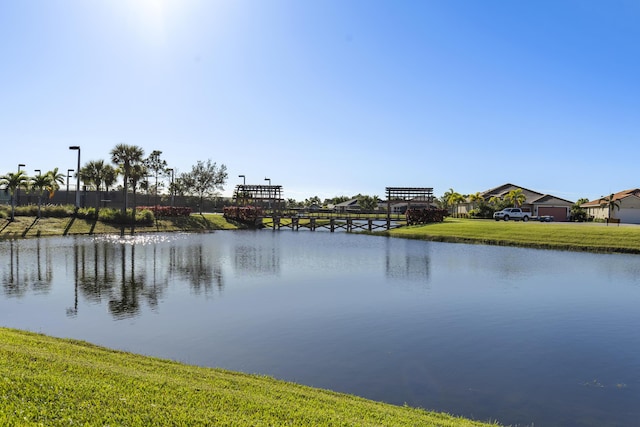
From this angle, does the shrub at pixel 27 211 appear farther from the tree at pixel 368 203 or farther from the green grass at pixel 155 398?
the tree at pixel 368 203

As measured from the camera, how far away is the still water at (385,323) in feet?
35.7

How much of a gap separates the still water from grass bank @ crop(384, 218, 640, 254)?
43.4ft

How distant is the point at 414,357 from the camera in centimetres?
1304

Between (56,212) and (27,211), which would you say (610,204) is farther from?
(27,211)

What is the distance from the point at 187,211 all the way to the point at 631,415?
72.5m

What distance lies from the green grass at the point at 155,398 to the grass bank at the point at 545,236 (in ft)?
141

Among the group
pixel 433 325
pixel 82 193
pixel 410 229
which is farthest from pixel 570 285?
pixel 82 193

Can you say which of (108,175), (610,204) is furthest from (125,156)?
(610,204)

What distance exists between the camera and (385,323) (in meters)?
16.8

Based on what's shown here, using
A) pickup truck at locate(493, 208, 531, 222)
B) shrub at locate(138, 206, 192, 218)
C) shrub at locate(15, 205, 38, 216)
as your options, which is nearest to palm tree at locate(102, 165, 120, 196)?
shrub at locate(138, 206, 192, 218)

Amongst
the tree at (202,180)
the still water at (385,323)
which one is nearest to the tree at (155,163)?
the tree at (202,180)

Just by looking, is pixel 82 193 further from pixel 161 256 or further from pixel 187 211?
pixel 161 256

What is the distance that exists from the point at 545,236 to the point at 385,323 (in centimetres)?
3992

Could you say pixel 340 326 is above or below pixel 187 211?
below
